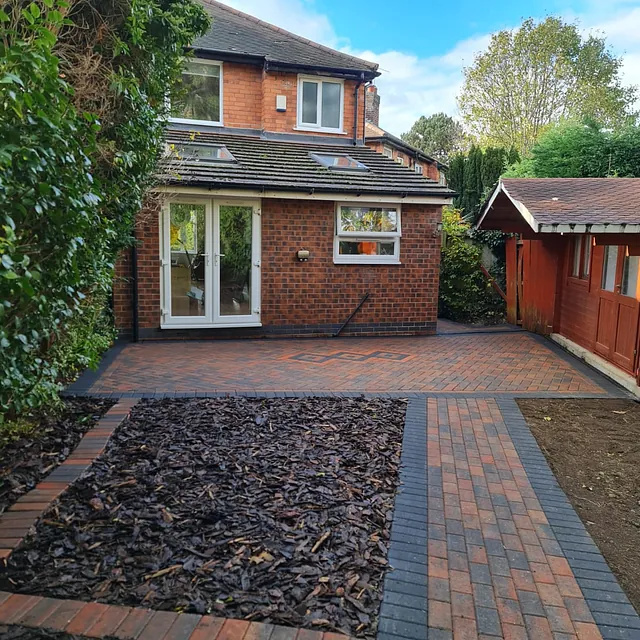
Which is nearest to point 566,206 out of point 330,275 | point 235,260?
point 330,275

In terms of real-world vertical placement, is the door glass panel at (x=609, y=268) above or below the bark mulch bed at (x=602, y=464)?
above

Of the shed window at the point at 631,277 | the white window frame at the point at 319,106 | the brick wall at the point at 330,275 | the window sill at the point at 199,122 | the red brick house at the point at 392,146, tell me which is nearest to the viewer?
the shed window at the point at 631,277

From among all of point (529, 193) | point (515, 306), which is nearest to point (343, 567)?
point (529, 193)

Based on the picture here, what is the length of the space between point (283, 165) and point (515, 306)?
225 inches

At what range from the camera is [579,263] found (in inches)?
366

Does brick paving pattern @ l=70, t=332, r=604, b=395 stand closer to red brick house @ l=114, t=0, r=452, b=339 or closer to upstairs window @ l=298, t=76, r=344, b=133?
red brick house @ l=114, t=0, r=452, b=339

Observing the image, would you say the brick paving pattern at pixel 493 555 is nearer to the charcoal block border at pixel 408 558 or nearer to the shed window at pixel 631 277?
the charcoal block border at pixel 408 558

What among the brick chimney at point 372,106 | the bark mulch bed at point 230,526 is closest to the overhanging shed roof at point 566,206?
the bark mulch bed at point 230,526

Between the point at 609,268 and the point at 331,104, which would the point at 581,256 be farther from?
the point at 331,104

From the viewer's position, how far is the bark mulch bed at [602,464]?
3.24m

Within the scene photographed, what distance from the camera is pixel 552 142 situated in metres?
14.9

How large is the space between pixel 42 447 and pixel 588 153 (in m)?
14.7

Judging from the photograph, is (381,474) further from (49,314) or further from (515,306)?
(515,306)

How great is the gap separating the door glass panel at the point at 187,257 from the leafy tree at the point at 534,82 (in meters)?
21.3
